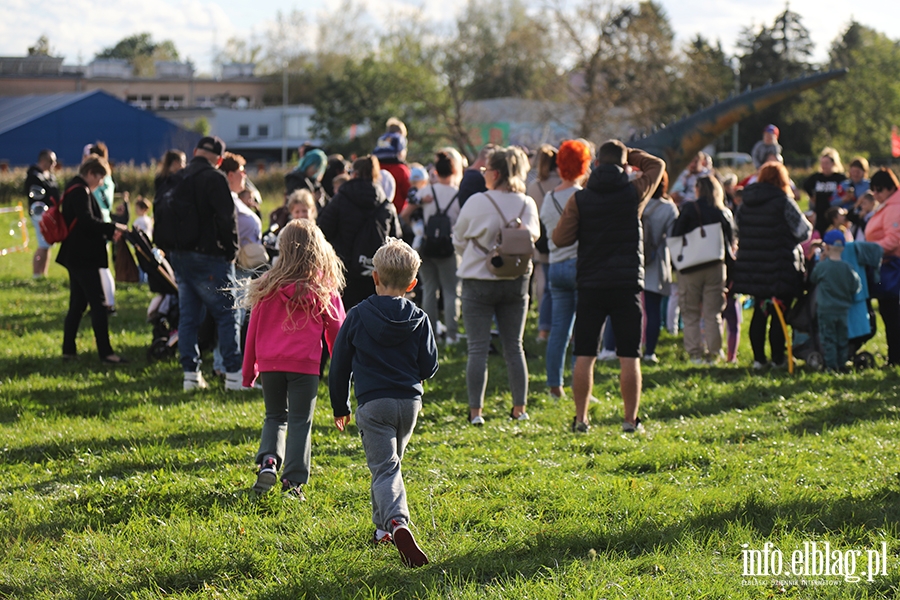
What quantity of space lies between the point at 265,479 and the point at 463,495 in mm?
1136

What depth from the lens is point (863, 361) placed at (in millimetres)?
9891

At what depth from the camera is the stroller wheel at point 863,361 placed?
9.86 meters

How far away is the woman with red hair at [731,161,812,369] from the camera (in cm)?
956

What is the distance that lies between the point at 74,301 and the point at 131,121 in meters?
56.9

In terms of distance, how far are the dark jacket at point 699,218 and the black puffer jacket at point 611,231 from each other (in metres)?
3.12

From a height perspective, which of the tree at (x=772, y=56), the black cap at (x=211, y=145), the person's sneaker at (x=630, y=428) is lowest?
the person's sneaker at (x=630, y=428)

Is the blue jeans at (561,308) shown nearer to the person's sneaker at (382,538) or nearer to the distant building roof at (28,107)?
the person's sneaker at (382,538)

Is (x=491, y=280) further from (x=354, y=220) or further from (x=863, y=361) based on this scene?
(x=863, y=361)

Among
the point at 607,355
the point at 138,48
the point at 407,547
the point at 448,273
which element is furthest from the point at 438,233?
the point at 138,48

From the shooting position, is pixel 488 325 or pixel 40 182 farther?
pixel 40 182

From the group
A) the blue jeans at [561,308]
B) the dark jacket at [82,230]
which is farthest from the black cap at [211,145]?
the blue jeans at [561,308]

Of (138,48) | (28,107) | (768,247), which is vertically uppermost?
(138,48)

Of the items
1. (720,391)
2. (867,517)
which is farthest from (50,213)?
(867,517)

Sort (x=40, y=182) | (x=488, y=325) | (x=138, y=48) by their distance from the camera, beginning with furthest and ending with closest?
(x=138, y=48), (x=40, y=182), (x=488, y=325)
